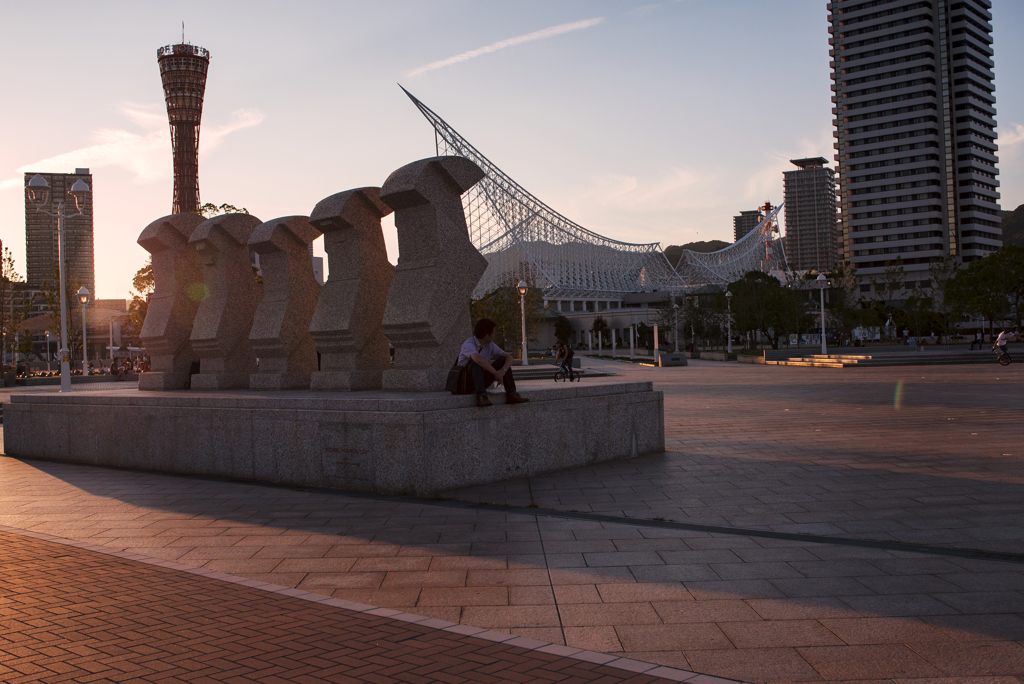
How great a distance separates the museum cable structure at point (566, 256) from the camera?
9581cm

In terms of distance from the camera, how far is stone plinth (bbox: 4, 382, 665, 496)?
789 centimetres

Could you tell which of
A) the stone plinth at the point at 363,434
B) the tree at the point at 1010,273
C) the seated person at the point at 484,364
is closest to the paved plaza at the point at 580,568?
the stone plinth at the point at 363,434

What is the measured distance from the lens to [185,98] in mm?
97688

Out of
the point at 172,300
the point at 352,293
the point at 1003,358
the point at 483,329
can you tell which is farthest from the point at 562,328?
the point at 483,329

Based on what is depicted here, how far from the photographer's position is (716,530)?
629 centimetres

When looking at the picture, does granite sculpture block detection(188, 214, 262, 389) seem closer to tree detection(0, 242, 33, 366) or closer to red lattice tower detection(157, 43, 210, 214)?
tree detection(0, 242, 33, 366)

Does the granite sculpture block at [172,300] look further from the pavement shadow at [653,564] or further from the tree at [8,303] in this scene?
the tree at [8,303]

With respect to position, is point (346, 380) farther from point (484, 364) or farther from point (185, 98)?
point (185, 98)

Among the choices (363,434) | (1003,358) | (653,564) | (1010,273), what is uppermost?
(1010,273)

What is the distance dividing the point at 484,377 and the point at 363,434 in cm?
139

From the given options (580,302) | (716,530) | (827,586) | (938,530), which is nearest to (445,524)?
(716,530)

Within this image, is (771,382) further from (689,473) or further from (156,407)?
(156,407)

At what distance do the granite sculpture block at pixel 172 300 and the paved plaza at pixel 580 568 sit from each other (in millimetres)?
3818

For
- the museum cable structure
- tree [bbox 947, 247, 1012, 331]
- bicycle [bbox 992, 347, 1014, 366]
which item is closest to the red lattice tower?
the museum cable structure
